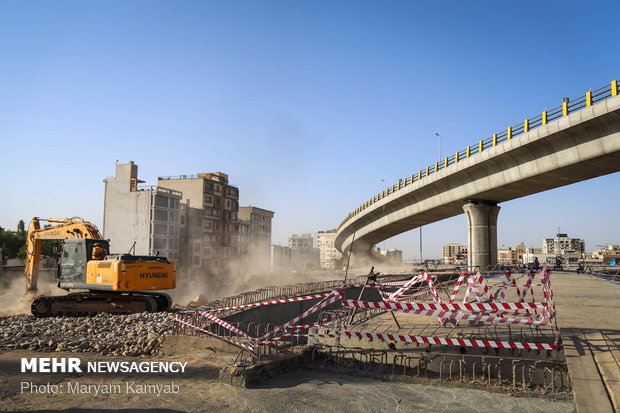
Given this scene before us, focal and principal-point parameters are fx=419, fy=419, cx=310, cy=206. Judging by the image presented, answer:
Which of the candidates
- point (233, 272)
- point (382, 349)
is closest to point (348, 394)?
point (382, 349)

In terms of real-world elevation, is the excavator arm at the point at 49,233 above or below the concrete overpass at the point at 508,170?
below

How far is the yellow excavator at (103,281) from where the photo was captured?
18.1m

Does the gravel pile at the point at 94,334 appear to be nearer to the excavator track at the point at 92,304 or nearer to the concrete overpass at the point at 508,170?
the excavator track at the point at 92,304

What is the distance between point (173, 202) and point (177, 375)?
172ft

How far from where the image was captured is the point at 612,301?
1939 centimetres

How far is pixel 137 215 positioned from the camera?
184 ft

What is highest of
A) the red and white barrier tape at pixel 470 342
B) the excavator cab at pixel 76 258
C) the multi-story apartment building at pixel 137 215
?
the multi-story apartment building at pixel 137 215

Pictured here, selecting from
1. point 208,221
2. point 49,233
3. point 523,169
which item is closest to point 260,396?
point 49,233

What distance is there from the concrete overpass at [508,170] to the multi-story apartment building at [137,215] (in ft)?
95.4

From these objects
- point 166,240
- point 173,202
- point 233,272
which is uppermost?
point 173,202

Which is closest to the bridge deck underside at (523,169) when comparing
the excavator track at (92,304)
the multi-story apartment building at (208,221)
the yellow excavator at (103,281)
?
the yellow excavator at (103,281)

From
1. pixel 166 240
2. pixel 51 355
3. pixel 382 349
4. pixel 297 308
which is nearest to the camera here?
pixel 382 349

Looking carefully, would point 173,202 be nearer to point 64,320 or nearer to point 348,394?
point 64,320

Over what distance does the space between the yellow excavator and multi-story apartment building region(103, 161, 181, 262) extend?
117 feet
